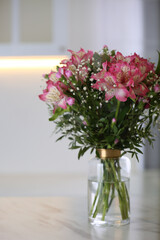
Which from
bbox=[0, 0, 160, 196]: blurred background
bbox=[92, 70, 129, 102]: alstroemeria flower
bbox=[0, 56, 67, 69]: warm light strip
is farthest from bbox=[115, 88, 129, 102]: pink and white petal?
bbox=[0, 56, 67, 69]: warm light strip

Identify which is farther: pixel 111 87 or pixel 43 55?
pixel 43 55

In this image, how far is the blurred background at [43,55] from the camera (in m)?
2.23

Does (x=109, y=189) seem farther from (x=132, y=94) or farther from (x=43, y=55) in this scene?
(x=43, y=55)

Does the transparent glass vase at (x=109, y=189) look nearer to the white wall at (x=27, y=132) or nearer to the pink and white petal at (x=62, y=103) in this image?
the pink and white petal at (x=62, y=103)

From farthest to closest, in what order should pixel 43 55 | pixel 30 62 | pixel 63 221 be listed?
pixel 30 62, pixel 43 55, pixel 63 221

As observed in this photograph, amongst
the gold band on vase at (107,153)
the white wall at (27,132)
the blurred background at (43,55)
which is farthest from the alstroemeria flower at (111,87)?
the white wall at (27,132)

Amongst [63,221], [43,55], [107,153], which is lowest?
[63,221]

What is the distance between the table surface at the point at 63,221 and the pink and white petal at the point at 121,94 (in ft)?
1.08

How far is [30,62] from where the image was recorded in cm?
250

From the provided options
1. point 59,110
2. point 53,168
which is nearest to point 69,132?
point 59,110

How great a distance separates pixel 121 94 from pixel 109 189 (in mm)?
258

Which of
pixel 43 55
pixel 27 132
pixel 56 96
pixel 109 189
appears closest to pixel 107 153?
pixel 109 189

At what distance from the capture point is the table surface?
868 mm

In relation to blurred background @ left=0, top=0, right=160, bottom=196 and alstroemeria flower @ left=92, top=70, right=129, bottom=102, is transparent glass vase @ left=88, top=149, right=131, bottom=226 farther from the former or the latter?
blurred background @ left=0, top=0, right=160, bottom=196
